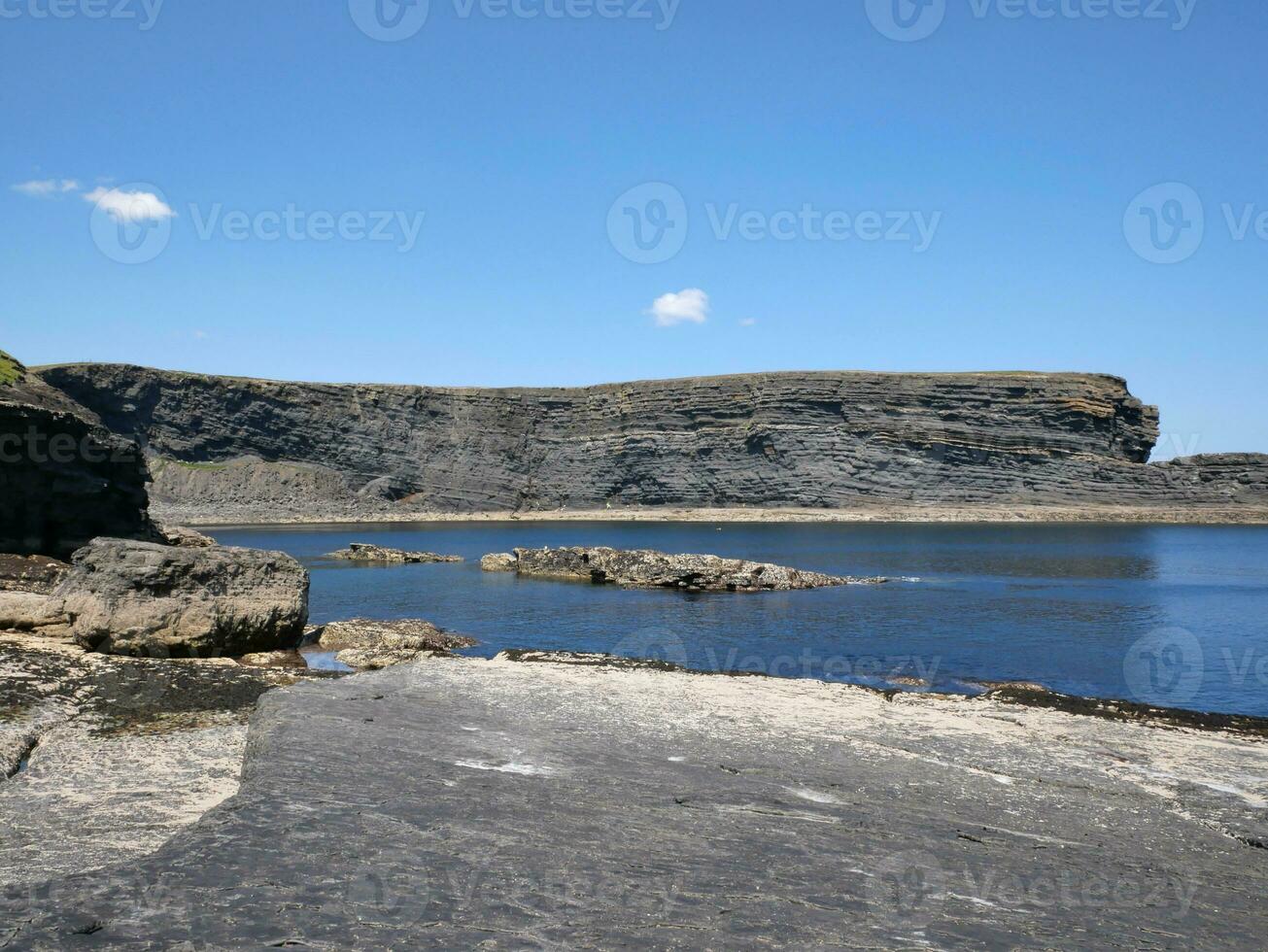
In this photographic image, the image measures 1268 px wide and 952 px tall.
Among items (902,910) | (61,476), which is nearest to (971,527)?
(61,476)

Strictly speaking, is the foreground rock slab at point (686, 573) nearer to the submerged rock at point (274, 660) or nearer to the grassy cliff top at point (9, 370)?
the submerged rock at point (274, 660)

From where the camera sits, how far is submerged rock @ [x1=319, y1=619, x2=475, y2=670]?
70.0 feet

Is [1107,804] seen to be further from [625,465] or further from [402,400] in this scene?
[402,400]

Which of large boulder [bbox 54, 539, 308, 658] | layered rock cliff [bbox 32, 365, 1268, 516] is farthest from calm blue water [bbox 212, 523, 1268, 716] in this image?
layered rock cliff [bbox 32, 365, 1268, 516]

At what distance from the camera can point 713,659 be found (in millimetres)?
24969

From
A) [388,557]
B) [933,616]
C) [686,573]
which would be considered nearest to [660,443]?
[388,557]

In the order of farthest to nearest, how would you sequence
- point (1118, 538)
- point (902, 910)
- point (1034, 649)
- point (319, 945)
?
1. point (1118, 538)
2. point (1034, 649)
3. point (902, 910)
4. point (319, 945)

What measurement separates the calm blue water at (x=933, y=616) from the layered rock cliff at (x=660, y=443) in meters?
37.8

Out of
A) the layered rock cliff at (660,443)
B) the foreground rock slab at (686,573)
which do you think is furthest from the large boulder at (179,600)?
the layered rock cliff at (660,443)

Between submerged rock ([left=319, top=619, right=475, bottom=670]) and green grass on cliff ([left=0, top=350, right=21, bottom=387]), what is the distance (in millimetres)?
14231

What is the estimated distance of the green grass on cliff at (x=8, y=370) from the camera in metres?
30.1

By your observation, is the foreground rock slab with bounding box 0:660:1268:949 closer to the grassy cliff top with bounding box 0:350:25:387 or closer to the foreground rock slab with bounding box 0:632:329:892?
the foreground rock slab with bounding box 0:632:329:892

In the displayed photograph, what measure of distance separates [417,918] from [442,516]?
113 meters

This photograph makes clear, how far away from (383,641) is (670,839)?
58.4 feet
